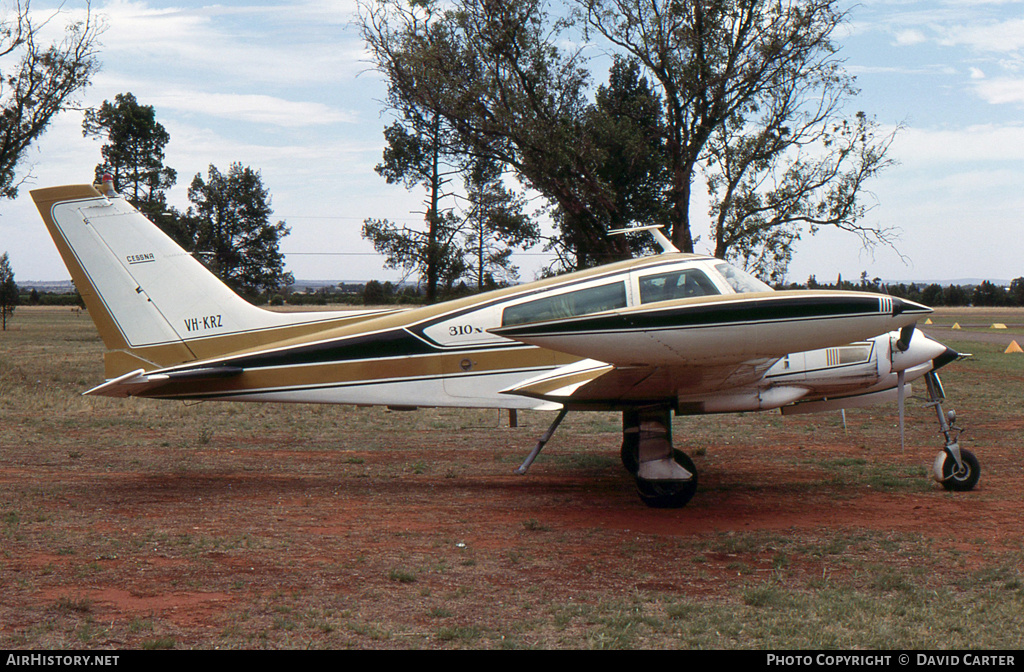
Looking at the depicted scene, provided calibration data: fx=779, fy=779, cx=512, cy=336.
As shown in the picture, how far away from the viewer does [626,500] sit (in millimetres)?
8406

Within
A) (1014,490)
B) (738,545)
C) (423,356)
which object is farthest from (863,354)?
(423,356)

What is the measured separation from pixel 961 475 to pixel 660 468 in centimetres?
342

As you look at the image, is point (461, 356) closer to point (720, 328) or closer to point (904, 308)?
point (720, 328)

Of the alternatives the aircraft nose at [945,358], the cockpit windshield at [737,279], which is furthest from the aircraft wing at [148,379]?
the aircraft nose at [945,358]

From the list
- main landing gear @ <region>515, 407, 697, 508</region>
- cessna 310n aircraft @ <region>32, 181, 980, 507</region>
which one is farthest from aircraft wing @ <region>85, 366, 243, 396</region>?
main landing gear @ <region>515, 407, 697, 508</region>

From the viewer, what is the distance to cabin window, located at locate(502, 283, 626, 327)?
311 inches

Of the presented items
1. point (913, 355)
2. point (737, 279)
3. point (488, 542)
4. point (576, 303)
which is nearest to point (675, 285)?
point (737, 279)

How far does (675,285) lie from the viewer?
7824 millimetres

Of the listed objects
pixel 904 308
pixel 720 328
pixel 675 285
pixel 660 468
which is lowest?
pixel 660 468

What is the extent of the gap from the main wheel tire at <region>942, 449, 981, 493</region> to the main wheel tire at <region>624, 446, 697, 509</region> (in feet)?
9.48

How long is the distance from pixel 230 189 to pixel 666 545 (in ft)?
163

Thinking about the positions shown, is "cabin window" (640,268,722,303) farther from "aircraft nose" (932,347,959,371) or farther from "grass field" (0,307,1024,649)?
"aircraft nose" (932,347,959,371)

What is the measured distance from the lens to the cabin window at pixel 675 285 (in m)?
7.77

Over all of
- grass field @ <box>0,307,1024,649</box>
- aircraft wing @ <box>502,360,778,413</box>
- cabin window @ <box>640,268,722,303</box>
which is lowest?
grass field @ <box>0,307,1024,649</box>
